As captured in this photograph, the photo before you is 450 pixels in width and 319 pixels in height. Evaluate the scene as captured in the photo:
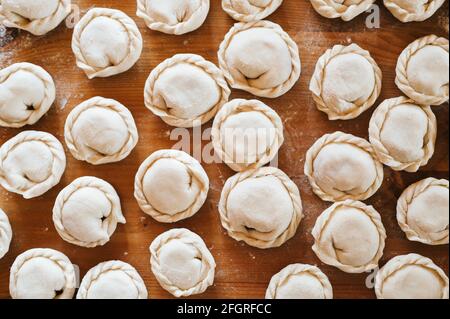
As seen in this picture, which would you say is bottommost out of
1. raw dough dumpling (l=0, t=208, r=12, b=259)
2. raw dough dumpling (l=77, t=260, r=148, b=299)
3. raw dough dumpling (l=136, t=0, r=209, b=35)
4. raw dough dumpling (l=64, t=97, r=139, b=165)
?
raw dough dumpling (l=77, t=260, r=148, b=299)

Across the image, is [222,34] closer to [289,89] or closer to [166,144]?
[289,89]

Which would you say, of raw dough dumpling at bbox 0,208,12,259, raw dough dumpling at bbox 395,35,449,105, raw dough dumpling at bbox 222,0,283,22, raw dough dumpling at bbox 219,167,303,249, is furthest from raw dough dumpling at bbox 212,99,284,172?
raw dough dumpling at bbox 0,208,12,259

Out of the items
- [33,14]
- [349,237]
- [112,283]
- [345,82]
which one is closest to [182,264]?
[112,283]

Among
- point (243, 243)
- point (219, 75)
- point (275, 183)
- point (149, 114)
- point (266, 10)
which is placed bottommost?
point (243, 243)

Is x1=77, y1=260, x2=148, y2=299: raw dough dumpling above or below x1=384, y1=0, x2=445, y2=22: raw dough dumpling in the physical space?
below

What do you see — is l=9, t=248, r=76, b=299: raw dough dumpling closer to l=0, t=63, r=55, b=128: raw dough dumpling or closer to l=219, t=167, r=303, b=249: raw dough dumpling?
l=0, t=63, r=55, b=128: raw dough dumpling

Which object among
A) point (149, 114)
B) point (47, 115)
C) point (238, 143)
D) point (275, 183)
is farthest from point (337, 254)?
point (47, 115)

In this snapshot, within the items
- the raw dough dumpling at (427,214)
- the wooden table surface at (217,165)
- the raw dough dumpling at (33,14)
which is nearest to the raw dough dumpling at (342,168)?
the wooden table surface at (217,165)
